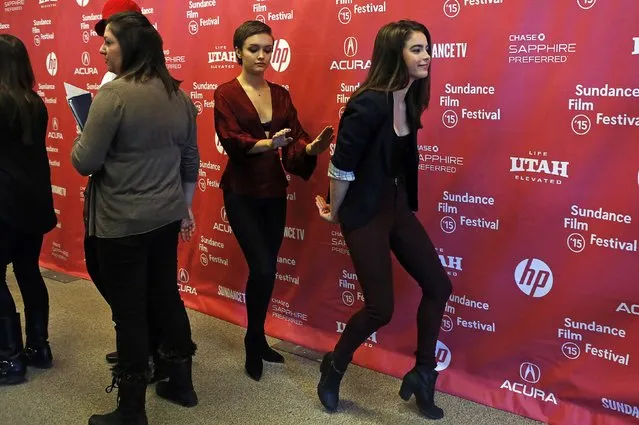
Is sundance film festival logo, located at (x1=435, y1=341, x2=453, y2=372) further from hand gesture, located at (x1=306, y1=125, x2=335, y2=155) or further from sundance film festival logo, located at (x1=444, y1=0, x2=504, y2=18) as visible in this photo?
sundance film festival logo, located at (x1=444, y1=0, x2=504, y2=18)

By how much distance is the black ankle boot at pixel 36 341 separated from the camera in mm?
2725

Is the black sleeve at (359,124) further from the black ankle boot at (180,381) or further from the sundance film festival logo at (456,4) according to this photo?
the black ankle boot at (180,381)

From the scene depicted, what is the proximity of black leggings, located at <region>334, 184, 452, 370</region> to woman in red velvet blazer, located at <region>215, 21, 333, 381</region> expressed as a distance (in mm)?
413

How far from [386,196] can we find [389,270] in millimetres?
265

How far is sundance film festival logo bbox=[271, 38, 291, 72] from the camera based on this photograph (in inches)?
114

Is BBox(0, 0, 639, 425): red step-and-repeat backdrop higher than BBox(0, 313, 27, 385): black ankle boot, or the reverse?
BBox(0, 0, 639, 425): red step-and-repeat backdrop

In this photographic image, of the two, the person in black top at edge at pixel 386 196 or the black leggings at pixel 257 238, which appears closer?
the person in black top at edge at pixel 386 196

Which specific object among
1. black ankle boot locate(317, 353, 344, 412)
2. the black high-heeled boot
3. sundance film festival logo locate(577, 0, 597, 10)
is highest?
sundance film festival logo locate(577, 0, 597, 10)

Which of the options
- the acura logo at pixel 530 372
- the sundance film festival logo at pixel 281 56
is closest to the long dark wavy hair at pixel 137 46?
the sundance film festival logo at pixel 281 56

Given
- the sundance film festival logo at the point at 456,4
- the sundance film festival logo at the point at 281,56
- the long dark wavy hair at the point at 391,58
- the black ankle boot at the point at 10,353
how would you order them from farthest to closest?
the sundance film festival logo at the point at 281,56, the black ankle boot at the point at 10,353, the sundance film festival logo at the point at 456,4, the long dark wavy hair at the point at 391,58

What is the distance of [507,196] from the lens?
91.8 inches

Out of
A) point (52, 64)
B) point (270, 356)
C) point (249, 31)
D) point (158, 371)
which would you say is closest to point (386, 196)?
point (249, 31)

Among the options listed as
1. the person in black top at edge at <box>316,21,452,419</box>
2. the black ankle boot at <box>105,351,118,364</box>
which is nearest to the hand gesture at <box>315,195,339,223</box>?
the person in black top at edge at <box>316,21,452,419</box>

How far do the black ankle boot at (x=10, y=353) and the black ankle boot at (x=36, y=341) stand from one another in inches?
3.6
